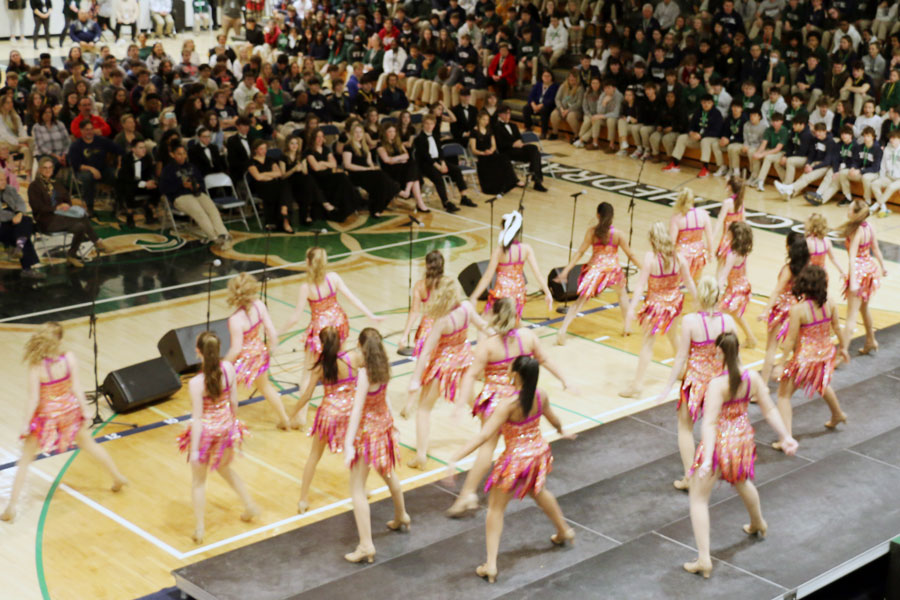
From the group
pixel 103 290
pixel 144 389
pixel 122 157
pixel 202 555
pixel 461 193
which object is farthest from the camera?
pixel 461 193

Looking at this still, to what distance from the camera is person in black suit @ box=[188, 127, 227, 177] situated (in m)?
14.3

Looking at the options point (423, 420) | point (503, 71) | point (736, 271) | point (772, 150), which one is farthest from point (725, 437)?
point (503, 71)

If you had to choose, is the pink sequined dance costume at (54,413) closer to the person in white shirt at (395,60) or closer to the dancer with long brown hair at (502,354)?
the dancer with long brown hair at (502,354)

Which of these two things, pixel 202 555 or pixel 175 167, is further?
pixel 175 167

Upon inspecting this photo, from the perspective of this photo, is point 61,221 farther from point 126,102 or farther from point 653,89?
point 653,89

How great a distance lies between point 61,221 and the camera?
41.3ft

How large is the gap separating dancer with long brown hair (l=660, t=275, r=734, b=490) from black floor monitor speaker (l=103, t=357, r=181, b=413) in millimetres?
4236

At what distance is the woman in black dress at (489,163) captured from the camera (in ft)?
53.3

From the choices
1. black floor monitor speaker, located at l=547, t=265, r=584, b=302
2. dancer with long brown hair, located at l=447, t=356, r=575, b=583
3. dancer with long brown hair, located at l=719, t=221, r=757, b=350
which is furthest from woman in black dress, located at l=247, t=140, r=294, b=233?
dancer with long brown hair, located at l=447, t=356, r=575, b=583

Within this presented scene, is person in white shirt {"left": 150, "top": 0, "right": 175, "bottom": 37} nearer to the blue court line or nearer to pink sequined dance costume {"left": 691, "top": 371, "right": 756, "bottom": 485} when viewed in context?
the blue court line

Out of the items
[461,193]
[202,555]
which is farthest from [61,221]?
[202,555]

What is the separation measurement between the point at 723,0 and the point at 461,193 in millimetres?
8378

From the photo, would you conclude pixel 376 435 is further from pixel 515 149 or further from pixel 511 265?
pixel 515 149

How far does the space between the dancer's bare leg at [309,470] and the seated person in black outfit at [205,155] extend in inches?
299
